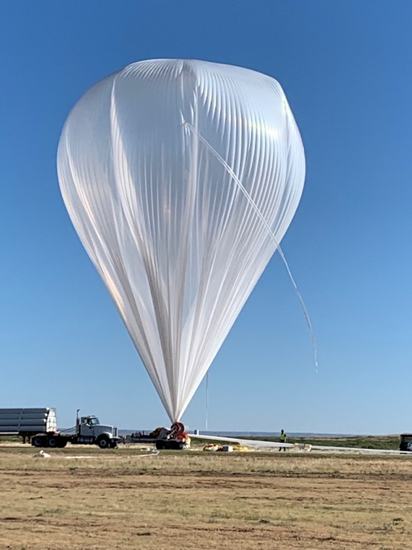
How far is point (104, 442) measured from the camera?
130 feet

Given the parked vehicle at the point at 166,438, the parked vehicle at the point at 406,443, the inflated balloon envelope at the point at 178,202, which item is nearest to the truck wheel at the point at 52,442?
the parked vehicle at the point at 166,438

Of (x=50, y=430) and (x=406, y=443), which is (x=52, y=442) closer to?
(x=50, y=430)

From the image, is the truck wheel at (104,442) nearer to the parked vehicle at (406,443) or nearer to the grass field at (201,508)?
the grass field at (201,508)

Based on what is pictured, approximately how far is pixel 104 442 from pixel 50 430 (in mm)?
6565

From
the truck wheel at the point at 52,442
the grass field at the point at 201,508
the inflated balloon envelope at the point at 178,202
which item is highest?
the inflated balloon envelope at the point at 178,202

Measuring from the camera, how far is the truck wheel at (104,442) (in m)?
39.5

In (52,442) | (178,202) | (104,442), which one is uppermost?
(178,202)

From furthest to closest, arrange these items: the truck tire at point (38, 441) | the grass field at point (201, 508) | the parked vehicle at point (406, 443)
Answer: the parked vehicle at point (406, 443), the truck tire at point (38, 441), the grass field at point (201, 508)

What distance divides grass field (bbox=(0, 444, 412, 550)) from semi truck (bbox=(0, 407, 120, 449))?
1542 centimetres

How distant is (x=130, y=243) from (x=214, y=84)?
622 centimetres

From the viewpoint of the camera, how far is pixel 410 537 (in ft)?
37.5

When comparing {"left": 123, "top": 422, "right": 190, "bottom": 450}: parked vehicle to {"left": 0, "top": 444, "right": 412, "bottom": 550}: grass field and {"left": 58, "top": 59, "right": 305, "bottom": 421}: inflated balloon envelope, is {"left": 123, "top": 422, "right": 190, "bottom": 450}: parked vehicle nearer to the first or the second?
{"left": 58, "top": 59, "right": 305, "bottom": 421}: inflated balloon envelope

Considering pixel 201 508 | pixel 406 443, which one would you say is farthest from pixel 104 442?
pixel 201 508

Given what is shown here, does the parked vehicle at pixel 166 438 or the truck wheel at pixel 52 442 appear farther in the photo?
the truck wheel at pixel 52 442
